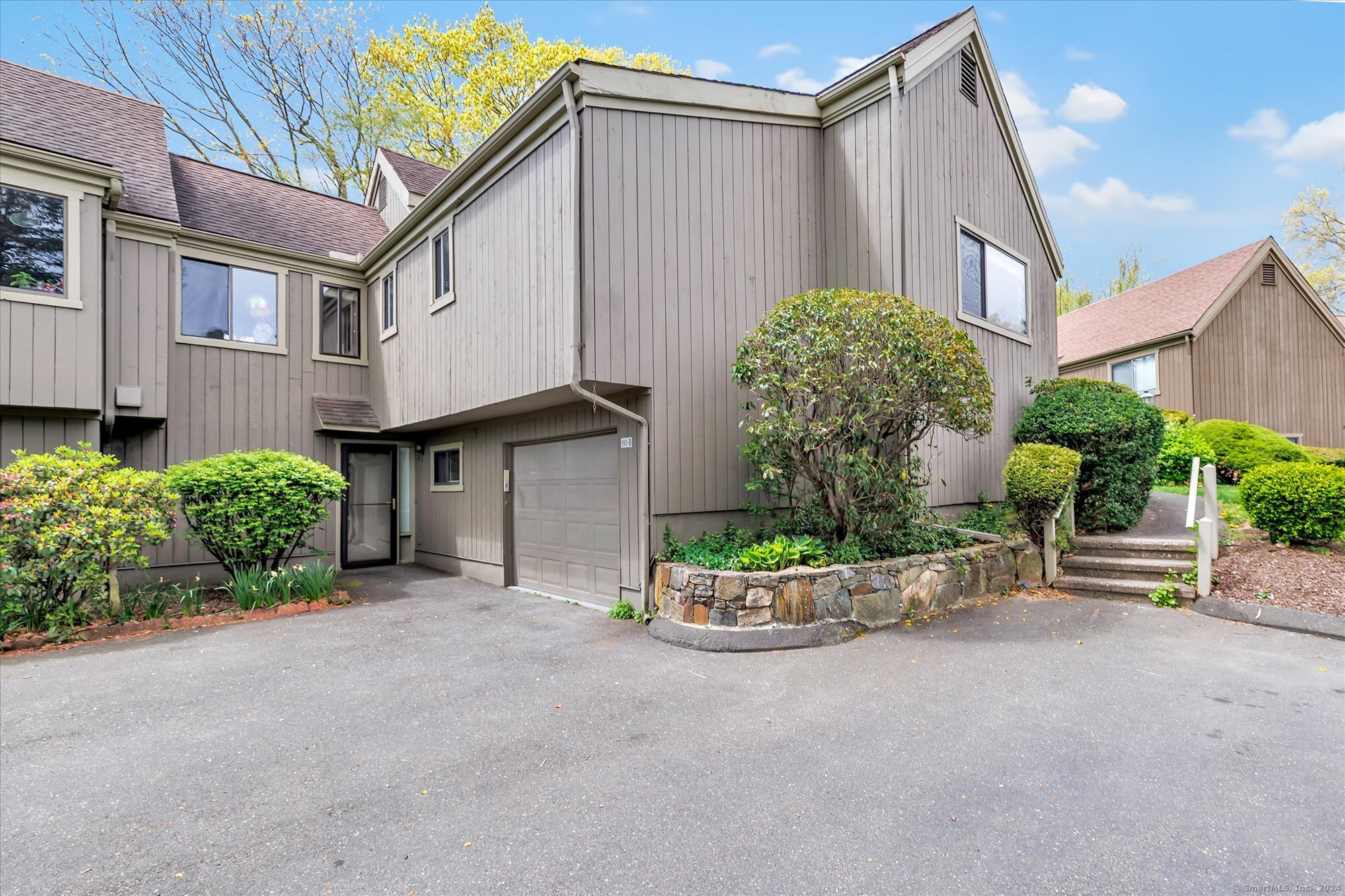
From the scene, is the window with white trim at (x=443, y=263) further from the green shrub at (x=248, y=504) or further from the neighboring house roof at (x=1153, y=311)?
the neighboring house roof at (x=1153, y=311)

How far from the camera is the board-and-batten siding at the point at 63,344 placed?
6.65 meters

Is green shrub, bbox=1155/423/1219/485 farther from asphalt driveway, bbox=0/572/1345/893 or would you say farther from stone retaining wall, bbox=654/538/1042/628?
stone retaining wall, bbox=654/538/1042/628

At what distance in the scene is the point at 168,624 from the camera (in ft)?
20.3

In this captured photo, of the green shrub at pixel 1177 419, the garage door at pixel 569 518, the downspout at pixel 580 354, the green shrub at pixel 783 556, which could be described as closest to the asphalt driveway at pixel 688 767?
the green shrub at pixel 783 556

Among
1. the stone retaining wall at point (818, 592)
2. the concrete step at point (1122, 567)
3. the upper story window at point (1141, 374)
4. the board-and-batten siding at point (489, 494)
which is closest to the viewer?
the stone retaining wall at point (818, 592)

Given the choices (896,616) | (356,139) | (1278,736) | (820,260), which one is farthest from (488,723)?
(356,139)

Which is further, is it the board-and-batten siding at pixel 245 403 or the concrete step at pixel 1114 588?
the board-and-batten siding at pixel 245 403

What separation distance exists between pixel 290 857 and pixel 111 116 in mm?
11713

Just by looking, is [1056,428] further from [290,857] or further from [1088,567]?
[290,857]

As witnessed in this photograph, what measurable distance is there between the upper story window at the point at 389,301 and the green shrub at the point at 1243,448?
48.8 ft

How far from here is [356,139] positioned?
17359mm

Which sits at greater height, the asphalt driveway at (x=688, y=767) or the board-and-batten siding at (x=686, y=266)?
the board-and-batten siding at (x=686, y=266)

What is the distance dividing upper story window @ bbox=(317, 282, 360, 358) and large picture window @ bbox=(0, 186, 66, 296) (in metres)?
3.35

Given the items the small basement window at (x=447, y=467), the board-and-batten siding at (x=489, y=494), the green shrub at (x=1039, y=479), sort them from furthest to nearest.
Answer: the small basement window at (x=447, y=467), the green shrub at (x=1039, y=479), the board-and-batten siding at (x=489, y=494)
